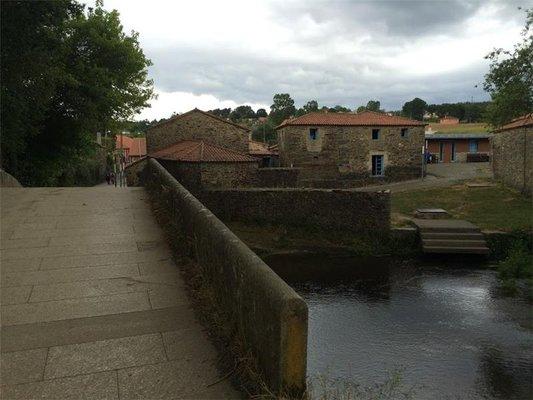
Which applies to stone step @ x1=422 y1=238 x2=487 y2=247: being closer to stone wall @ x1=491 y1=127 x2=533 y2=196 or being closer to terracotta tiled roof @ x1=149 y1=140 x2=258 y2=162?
stone wall @ x1=491 y1=127 x2=533 y2=196

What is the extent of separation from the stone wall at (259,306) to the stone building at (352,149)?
29179mm

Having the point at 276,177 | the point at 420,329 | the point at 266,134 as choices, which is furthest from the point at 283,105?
the point at 420,329

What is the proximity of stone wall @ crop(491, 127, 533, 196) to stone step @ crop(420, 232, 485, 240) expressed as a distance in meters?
5.83

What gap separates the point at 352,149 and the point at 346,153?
52 cm

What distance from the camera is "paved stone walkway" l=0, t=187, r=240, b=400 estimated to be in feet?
10.6

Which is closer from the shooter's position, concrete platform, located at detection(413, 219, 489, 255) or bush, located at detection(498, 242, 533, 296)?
bush, located at detection(498, 242, 533, 296)

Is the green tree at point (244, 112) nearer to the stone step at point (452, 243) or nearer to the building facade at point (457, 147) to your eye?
the building facade at point (457, 147)

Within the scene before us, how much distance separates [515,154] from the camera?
22.3 meters

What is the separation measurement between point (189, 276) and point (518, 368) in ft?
23.0

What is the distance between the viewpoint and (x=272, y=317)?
112 inches

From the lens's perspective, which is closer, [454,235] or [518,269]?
[518,269]

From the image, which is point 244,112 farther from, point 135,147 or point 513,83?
point 513,83

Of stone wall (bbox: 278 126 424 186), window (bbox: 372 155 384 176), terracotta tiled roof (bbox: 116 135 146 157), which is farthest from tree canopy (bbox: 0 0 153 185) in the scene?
terracotta tiled roof (bbox: 116 135 146 157)

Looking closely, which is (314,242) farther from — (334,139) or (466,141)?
(466,141)
